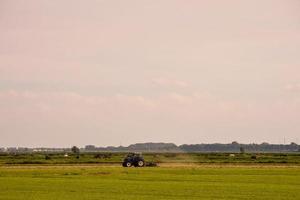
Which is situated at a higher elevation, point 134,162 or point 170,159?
point 170,159

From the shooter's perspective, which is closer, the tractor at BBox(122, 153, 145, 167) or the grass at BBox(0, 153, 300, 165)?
the tractor at BBox(122, 153, 145, 167)

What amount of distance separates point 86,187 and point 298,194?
44.6 feet

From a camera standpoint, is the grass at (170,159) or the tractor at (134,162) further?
the grass at (170,159)

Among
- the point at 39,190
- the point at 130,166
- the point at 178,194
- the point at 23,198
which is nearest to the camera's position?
the point at 23,198

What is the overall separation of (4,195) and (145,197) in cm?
797

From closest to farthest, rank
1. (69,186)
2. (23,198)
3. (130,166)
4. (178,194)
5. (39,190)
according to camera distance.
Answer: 1. (23,198)
2. (178,194)
3. (39,190)
4. (69,186)
5. (130,166)

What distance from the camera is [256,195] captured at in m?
30.6

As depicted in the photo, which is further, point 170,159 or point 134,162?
point 170,159

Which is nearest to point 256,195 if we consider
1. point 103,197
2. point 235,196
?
point 235,196

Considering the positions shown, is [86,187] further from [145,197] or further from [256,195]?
[256,195]

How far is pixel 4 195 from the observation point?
30.6 m

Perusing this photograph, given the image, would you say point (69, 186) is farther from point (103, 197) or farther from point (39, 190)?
point (103, 197)

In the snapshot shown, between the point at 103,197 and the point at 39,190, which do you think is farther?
the point at 39,190

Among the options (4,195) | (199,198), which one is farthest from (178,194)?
(4,195)
